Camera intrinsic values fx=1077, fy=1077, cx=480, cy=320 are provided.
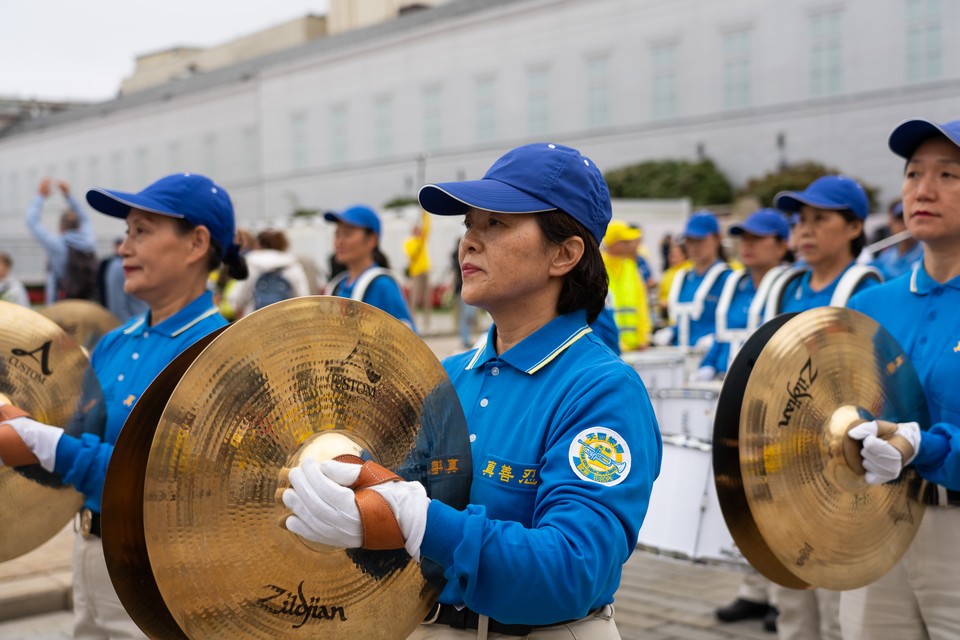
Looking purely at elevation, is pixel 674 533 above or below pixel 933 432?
below

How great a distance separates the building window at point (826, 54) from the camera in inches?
1469

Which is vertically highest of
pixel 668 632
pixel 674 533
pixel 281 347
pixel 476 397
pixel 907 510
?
pixel 281 347

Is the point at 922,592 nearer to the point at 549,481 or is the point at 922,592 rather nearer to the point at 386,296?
the point at 549,481

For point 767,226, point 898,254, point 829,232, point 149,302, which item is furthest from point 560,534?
point 898,254

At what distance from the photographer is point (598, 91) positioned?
4509cm

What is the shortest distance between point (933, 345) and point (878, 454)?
54 cm

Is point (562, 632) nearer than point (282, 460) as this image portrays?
No

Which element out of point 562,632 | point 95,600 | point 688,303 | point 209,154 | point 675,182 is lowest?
point 95,600

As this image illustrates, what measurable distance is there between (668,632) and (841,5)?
35.8 metres

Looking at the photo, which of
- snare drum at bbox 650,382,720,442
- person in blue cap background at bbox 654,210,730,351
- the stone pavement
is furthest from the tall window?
snare drum at bbox 650,382,720,442

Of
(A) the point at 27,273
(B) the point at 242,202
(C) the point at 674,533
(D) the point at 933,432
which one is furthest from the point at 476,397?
(B) the point at 242,202

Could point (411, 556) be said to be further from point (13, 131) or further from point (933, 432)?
point (13, 131)

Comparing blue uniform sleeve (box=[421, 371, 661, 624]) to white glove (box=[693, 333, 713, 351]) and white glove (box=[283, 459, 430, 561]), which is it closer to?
white glove (box=[283, 459, 430, 561])

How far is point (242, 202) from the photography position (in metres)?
63.0
